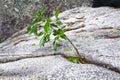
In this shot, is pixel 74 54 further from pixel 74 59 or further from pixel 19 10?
pixel 19 10

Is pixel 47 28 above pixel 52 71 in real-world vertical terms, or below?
above

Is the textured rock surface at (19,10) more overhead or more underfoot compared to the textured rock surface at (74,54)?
more underfoot

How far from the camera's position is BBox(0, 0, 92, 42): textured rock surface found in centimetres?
698

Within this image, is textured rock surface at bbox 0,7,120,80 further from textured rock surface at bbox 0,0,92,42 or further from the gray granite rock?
textured rock surface at bbox 0,0,92,42

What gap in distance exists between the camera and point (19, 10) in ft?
24.2

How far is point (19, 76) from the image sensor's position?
2717 mm

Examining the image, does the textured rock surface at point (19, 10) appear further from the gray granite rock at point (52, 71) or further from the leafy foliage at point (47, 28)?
the gray granite rock at point (52, 71)

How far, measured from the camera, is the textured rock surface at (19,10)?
22.9 ft

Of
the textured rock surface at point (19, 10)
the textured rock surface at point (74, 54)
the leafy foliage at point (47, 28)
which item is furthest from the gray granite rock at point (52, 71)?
the textured rock surface at point (19, 10)

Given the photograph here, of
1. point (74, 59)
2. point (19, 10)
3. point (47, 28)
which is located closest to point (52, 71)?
point (74, 59)

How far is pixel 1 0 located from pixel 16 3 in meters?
0.46


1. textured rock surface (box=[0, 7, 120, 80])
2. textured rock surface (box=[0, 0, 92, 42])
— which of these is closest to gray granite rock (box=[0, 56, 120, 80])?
textured rock surface (box=[0, 7, 120, 80])

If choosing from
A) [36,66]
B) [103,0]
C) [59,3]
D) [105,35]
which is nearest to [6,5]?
[59,3]

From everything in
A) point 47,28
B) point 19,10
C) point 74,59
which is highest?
point 47,28
